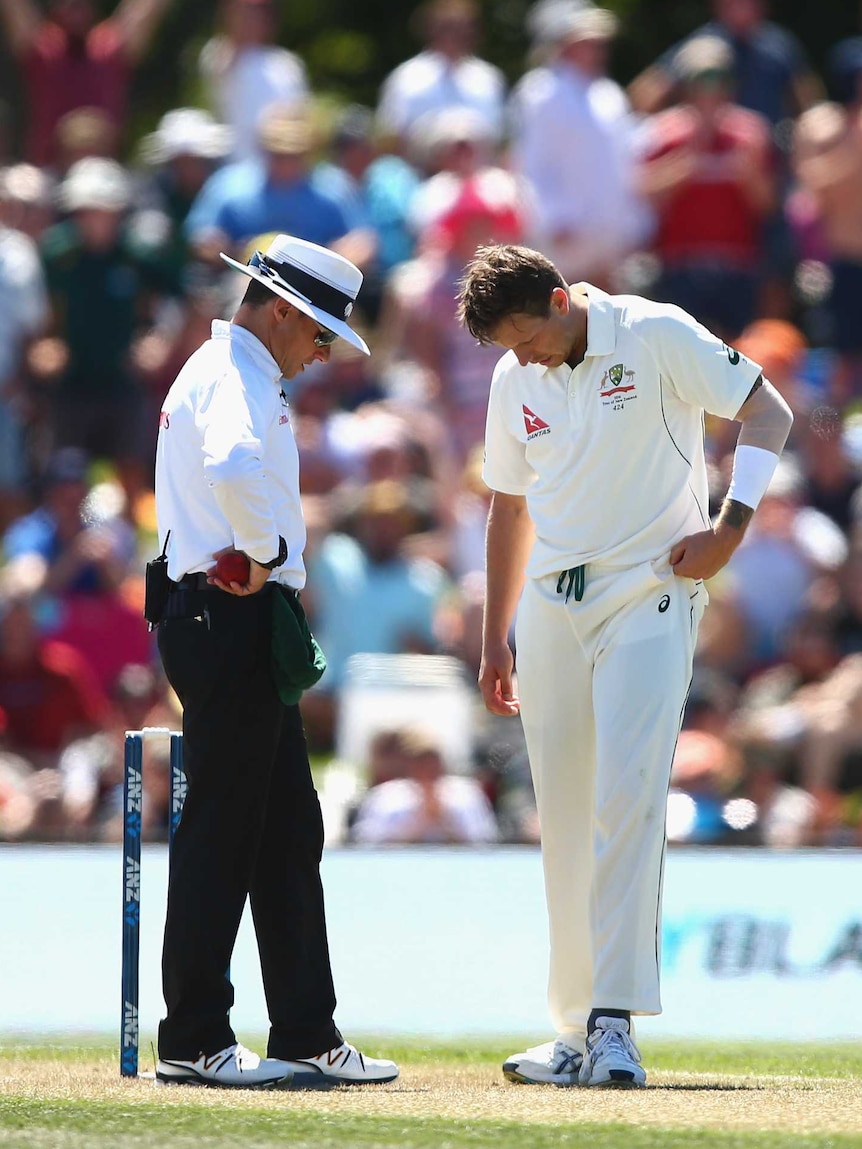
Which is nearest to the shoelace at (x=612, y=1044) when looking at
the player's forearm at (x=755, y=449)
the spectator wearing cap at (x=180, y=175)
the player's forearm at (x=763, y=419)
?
the player's forearm at (x=755, y=449)

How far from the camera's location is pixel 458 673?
9.90 meters

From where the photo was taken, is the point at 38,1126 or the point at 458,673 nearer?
the point at 38,1126

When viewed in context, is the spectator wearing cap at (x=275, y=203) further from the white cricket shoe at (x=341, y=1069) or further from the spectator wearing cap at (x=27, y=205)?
the white cricket shoe at (x=341, y=1069)

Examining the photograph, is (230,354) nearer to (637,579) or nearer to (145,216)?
(637,579)

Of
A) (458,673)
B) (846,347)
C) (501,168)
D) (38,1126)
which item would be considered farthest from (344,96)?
(38,1126)

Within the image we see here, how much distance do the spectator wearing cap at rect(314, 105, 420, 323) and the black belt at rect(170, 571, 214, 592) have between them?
7218 millimetres

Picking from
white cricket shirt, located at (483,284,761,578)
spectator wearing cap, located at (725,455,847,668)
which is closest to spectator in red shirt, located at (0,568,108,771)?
spectator wearing cap, located at (725,455,847,668)

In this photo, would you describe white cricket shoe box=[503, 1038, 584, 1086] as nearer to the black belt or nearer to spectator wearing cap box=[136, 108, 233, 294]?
the black belt

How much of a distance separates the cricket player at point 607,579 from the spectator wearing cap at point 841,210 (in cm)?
658

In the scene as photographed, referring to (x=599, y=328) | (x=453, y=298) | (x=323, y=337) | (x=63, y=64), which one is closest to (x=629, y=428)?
(x=599, y=328)

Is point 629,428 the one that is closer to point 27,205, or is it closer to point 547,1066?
point 547,1066

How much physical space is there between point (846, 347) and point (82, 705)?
192 inches

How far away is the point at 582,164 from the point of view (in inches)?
477

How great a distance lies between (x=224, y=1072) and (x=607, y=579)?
5.06ft
